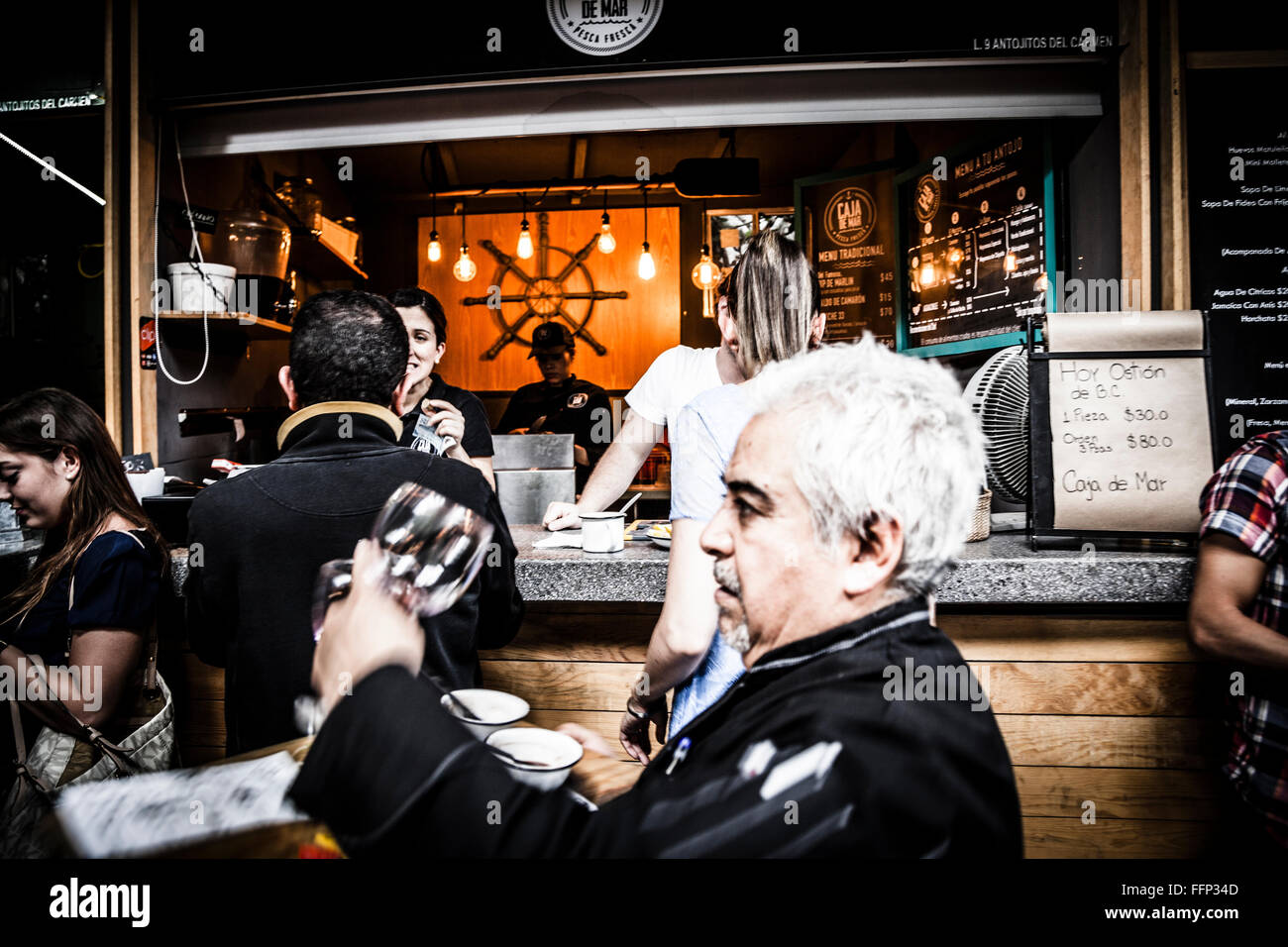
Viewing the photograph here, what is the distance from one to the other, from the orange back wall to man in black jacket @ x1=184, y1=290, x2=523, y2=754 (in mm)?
4786

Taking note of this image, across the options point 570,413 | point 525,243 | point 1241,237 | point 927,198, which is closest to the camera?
point 1241,237

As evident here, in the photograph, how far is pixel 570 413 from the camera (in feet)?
16.5

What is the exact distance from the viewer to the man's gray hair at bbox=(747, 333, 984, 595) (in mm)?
791

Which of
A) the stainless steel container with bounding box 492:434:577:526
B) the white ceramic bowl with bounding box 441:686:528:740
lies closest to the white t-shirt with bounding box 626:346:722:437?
the stainless steel container with bounding box 492:434:577:526

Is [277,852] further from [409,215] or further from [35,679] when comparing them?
[409,215]

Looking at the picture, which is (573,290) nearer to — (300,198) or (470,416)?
(300,198)

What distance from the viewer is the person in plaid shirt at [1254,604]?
1.46 meters

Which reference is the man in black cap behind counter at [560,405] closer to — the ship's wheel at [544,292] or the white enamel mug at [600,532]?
the ship's wheel at [544,292]

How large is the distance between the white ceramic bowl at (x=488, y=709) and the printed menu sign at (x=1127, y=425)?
1.42 metres

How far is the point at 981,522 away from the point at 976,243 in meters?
2.21

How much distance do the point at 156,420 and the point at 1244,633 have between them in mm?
3476

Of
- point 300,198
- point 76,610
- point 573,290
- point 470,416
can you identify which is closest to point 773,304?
point 76,610

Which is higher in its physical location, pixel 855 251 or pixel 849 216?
pixel 849 216
